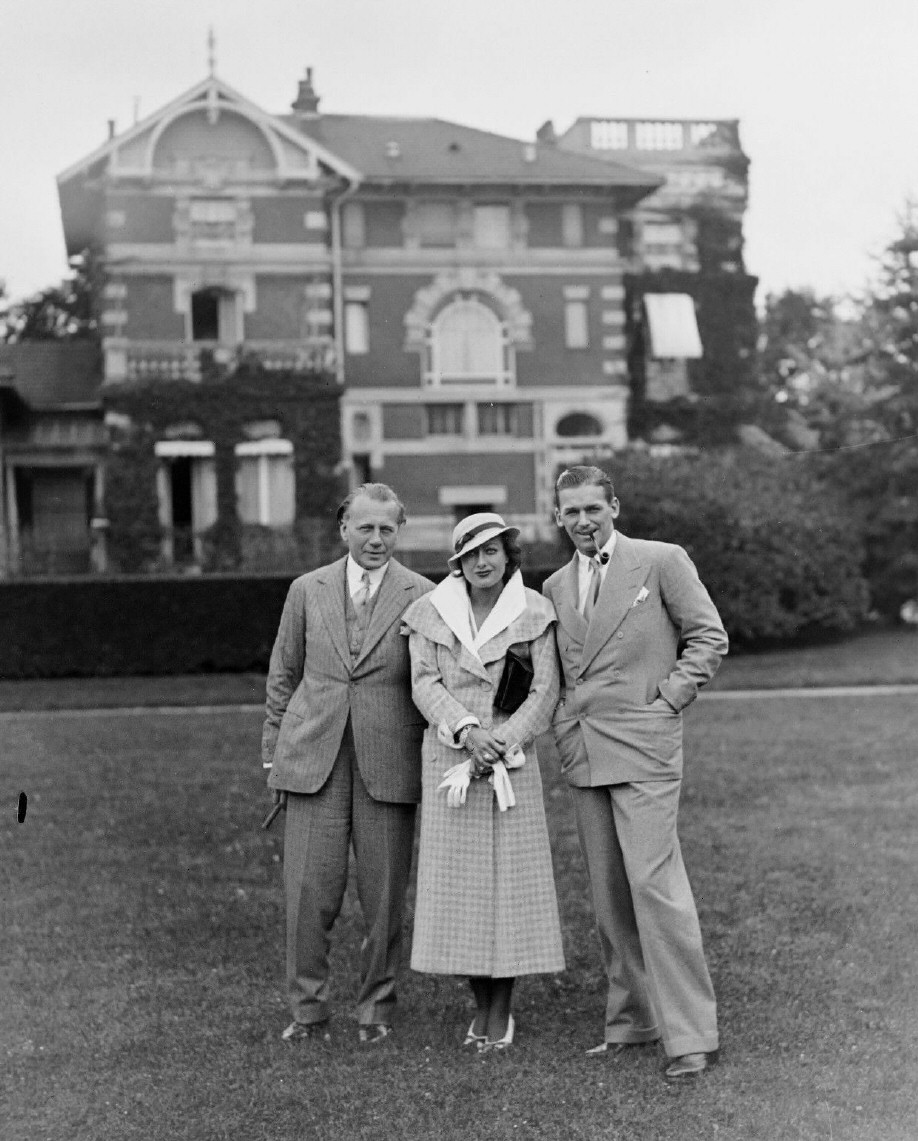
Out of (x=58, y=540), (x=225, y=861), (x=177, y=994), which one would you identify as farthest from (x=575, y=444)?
(x=177, y=994)

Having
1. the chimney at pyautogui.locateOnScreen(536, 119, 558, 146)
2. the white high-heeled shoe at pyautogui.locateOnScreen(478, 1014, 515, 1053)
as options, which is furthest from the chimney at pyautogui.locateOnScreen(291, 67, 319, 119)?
the white high-heeled shoe at pyautogui.locateOnScreen(478, 1014, 515, 1053)

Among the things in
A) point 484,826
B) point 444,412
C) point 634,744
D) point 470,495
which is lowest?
point 484,826

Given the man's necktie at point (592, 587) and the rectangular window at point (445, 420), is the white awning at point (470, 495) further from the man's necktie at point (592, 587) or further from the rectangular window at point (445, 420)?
the man's necktie at point (592, 587)

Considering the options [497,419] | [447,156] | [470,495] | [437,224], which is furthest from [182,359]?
[447,156]

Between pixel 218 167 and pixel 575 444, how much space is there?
10.4 metres

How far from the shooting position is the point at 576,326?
37719mm

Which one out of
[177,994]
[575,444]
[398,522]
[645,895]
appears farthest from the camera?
[575,444]

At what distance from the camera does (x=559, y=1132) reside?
5422 millimetres

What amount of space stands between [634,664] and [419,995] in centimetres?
216

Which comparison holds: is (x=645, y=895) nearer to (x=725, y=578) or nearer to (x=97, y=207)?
(x=725, y=578)

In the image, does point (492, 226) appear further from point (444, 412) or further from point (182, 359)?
point (182, 359)

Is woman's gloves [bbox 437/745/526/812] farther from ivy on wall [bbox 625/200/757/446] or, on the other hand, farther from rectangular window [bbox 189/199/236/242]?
ivy on wall [bbox 625/200/757/446]

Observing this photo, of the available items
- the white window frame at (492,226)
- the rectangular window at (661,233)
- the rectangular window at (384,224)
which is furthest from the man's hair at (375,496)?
the rectangular window at (661,233)

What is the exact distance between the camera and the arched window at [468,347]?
37156 mm
